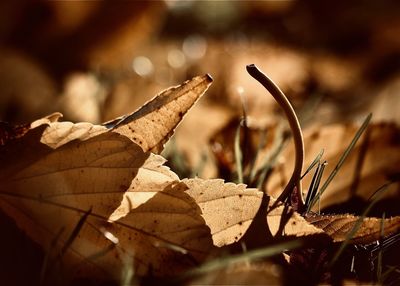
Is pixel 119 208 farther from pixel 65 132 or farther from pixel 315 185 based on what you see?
pixel 315 185

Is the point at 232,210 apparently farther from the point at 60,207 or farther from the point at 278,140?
the point at 278,140

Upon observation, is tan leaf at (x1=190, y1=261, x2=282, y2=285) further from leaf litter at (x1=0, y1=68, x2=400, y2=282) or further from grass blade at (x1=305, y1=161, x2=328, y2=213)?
grass blade at (x1=305, y1=161, x2=328, y2=213)

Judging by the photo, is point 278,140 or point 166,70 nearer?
point 278,140

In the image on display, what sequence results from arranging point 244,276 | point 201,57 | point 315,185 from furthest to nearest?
1. point 201,57
2. point 315,185
3. point 244,276

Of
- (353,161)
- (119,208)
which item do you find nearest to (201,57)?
(353,161)

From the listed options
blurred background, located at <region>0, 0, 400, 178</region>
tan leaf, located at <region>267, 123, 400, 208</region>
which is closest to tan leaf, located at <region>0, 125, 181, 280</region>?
tan leaf, located at <region>267, 123, 400, 208</region>

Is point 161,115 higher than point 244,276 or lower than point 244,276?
higher

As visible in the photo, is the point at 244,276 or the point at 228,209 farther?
the point at 228,209

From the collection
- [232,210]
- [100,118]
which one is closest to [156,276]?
[232,210]
